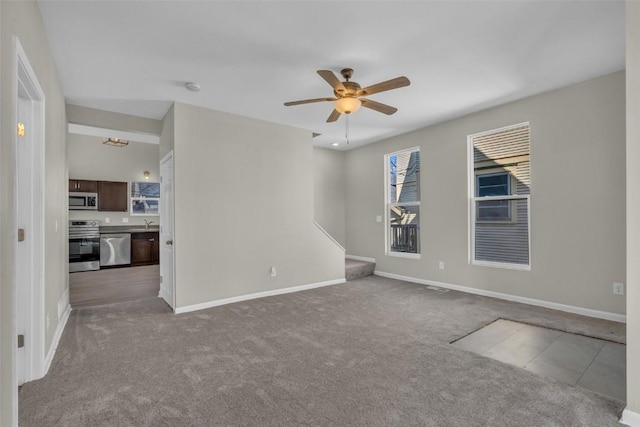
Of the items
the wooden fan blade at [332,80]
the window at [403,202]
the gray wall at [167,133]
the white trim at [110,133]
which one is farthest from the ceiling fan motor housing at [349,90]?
the white trim at [110,133]

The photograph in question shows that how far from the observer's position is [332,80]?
2.83 metres

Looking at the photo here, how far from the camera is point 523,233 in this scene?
4305mm

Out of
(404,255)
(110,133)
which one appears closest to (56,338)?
(110,133)

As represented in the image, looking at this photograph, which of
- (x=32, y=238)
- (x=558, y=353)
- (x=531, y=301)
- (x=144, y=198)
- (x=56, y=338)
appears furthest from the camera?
(x=144, y=198)

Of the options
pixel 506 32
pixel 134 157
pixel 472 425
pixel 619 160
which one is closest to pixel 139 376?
pixel 472 425

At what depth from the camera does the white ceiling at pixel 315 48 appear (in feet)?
7.66

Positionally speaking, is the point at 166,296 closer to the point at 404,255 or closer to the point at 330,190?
the point at 330,190

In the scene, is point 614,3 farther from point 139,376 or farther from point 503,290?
point 139,376

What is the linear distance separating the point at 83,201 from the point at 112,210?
1.96 feet

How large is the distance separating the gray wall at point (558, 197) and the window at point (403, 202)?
0.39 m

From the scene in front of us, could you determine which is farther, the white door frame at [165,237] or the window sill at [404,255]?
the window sill at [404,255]

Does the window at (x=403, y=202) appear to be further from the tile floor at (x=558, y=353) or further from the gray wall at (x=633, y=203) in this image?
the gray wall at (x=633, y=203)

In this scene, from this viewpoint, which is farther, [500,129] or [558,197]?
[500,129]

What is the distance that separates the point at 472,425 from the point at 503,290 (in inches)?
125
